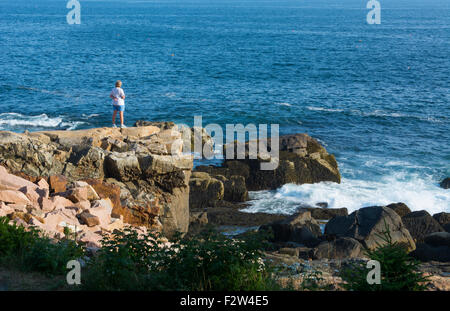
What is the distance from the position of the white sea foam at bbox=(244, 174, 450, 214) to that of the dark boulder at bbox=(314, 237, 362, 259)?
5444 millimetres

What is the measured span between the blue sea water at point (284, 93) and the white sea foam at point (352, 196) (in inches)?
2.0

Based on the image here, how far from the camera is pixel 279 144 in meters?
23.4

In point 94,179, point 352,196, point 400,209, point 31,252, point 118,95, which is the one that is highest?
point 118,95

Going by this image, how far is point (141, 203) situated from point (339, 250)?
18.9 ft

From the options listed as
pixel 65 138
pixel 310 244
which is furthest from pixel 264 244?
pixel 65 138

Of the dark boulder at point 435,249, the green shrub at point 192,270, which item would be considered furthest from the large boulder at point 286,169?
the green shrub at point 192,270

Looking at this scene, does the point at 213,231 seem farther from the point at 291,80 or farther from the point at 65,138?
the point at 291,80

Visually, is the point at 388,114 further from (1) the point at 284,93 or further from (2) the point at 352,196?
(2) the point at 352,196

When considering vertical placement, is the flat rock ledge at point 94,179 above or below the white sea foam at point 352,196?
above

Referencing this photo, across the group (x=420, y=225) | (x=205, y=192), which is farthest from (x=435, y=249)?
(x=205, y=192)

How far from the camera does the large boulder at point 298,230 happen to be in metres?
15.5

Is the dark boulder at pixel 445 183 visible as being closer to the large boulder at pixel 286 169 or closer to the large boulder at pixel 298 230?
the large boulder at pixel 286 169

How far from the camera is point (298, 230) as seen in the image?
Result: 621 inches
